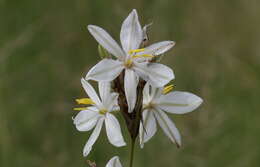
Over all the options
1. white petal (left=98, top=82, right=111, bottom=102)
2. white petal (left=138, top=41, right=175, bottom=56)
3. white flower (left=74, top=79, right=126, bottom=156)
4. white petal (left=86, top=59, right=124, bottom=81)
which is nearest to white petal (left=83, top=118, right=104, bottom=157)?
white flower (left=74, top=79, right=126, bottom=156)

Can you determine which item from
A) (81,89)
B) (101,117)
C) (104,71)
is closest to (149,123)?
(101,117)

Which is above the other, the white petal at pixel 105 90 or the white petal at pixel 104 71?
the white petal at pixel 104 71

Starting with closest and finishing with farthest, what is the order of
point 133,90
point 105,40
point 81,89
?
point 133,90, point 105,40, point 81,89

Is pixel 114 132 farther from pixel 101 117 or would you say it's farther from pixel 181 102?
pixel 181 102

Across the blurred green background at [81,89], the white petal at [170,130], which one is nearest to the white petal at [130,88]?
the white petal at [170,130]

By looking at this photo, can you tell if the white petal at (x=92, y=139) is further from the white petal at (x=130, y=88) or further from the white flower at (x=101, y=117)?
the white petal at (x=130, y=88)

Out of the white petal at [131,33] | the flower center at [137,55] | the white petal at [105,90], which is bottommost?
the white petal at [105,90]

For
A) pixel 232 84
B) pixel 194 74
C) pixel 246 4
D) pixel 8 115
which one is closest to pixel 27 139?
pixel 8 115
